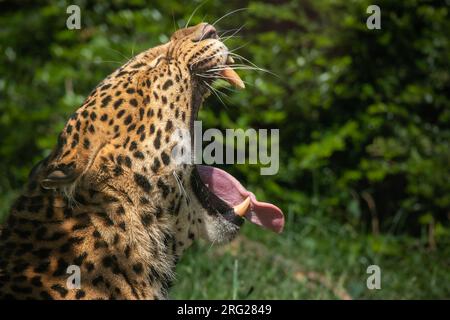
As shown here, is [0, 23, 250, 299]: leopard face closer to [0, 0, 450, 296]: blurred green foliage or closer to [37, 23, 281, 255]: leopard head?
[37, 23, 281, 255]: leopard head

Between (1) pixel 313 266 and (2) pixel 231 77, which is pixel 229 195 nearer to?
(2) pixel 231 77

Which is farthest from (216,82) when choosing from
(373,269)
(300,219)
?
(300,219)

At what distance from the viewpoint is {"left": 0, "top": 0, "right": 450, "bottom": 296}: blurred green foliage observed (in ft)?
24.0

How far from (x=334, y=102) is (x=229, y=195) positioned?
12.6ft

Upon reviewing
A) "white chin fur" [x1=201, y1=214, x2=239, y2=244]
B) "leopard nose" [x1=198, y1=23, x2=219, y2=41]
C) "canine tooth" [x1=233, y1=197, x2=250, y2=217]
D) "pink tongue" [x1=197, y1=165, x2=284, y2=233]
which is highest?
"leopard nose" [x1=198, y1=23, x2=219, y2=41]

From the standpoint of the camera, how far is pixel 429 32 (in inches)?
289

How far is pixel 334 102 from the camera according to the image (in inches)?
299

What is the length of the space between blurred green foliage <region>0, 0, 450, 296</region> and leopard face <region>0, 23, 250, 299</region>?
3.53 metres

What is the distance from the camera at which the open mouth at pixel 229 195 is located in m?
3.76

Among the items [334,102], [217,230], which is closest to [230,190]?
[217,230]

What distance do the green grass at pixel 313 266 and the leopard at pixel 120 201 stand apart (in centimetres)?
120

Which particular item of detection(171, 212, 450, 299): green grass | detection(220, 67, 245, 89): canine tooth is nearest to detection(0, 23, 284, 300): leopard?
detection(220, 67, 245, 89): canine tooth

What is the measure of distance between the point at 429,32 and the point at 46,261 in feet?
17.2

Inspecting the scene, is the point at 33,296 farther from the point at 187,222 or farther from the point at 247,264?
the point at 247,264
